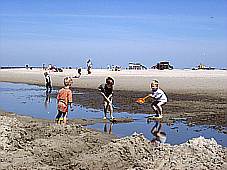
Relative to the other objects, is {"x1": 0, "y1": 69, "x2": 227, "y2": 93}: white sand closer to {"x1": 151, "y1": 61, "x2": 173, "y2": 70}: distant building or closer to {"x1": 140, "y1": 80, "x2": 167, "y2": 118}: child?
{"x1": 140, "y1": 80, "x2": 167, "y2": 118}: child

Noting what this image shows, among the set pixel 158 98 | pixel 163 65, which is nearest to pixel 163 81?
pixel 158 98

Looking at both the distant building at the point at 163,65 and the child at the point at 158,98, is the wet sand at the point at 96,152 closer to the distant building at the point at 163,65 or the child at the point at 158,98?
the child at the point at 158,98

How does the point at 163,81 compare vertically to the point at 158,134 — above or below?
above

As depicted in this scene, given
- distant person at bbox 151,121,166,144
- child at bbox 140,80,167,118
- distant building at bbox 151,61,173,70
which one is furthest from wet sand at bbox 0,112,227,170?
distant building at bbox 151,61,173,70

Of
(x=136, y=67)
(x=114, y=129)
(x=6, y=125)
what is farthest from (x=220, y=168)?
(x=136, y=67)

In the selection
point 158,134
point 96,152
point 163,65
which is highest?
point 163,65

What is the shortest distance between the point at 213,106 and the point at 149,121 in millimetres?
6281

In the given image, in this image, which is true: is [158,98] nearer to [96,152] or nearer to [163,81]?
[96,152]

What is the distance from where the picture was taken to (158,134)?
569 inches

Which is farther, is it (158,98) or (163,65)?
(163,65)

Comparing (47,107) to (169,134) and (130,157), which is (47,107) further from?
(130,157)

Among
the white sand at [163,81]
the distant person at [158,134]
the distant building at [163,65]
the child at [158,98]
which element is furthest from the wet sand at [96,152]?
the distant building at [163,65]

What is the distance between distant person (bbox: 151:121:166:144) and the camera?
13100mm

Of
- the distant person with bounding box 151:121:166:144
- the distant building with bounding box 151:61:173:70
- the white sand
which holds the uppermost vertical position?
the distant building with bounding box 151:61:173:70
